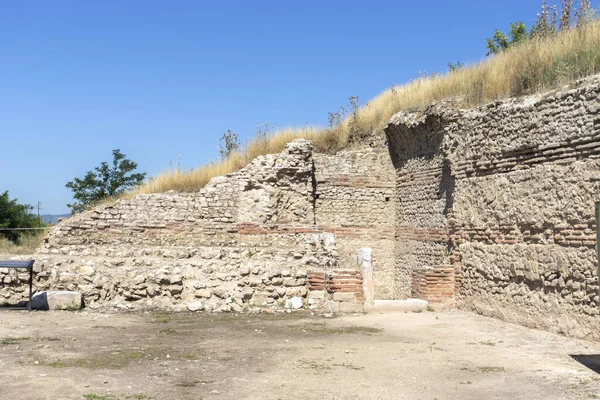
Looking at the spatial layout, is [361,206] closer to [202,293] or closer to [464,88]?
[464,88]

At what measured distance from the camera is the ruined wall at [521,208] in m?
8.80

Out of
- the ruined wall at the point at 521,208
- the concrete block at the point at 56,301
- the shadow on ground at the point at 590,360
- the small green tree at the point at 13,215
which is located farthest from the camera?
the small green tree at the point at 13,215

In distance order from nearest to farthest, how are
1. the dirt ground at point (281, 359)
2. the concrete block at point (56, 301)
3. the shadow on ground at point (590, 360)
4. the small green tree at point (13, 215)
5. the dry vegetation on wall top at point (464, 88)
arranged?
the dirt ground at point (281, 359) → the shadow on ground at point (590, 360) → the dry vegetation on wall top at point (464, 88) → the concrete block at point (56, 301) → the small green tree at point (13, 215)

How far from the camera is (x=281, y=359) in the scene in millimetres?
7293

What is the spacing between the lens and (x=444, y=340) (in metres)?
8.89

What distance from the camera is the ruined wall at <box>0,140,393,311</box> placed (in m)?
11.8

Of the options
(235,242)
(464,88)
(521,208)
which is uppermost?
(464,88)

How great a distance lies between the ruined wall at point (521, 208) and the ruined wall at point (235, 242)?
89.0 inches

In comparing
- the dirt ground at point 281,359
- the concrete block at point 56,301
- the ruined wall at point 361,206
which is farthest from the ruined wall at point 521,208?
the concrete block at point 56,301

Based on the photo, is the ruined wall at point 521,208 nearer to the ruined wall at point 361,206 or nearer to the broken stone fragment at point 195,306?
the ruined wall at point 361,206

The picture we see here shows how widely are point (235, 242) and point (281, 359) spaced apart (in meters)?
6.80

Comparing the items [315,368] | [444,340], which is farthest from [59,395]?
[444,340]

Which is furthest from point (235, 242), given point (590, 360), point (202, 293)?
point (590, 360)

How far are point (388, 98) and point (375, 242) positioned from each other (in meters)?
4.44
